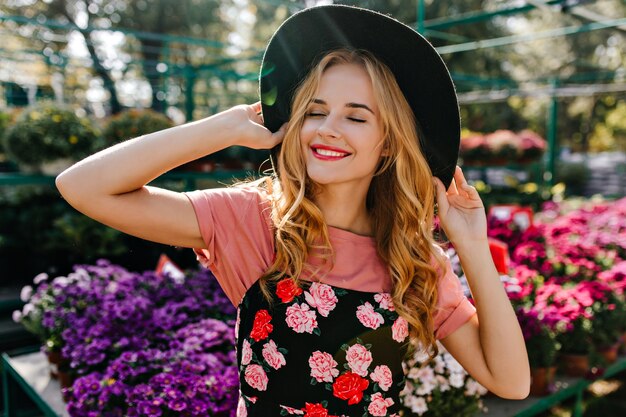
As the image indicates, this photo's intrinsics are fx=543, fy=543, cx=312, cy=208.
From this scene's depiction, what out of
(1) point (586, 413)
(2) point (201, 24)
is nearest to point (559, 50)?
(2) point (201, 24)

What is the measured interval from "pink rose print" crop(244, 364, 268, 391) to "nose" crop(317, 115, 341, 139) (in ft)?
2.04

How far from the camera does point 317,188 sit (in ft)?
5.17

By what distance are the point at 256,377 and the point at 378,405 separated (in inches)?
13.1

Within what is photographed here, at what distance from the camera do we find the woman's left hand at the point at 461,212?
1.51m

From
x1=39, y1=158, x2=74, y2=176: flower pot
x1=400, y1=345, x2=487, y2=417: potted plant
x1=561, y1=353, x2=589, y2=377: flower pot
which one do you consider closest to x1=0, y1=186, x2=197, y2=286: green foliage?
x1=39, y1=158, x2=74, y2=176: flower pot

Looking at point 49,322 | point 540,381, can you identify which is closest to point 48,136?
point 49,322

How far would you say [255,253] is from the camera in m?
1.44

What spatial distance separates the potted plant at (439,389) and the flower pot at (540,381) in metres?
0.47

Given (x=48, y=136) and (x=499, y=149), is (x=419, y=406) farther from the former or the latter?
(x=499, y=149)

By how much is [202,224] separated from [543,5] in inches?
174

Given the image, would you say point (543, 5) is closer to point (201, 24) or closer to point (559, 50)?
point (201, 24)

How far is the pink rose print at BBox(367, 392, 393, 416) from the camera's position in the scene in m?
1.43

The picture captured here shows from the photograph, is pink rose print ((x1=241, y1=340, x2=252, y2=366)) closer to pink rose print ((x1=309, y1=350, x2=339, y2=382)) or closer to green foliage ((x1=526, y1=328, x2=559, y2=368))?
pink rose print ((x1=309, y1=350, x2=339, y2=382))

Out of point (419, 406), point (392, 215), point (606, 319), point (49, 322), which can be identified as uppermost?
point (392, 215)
